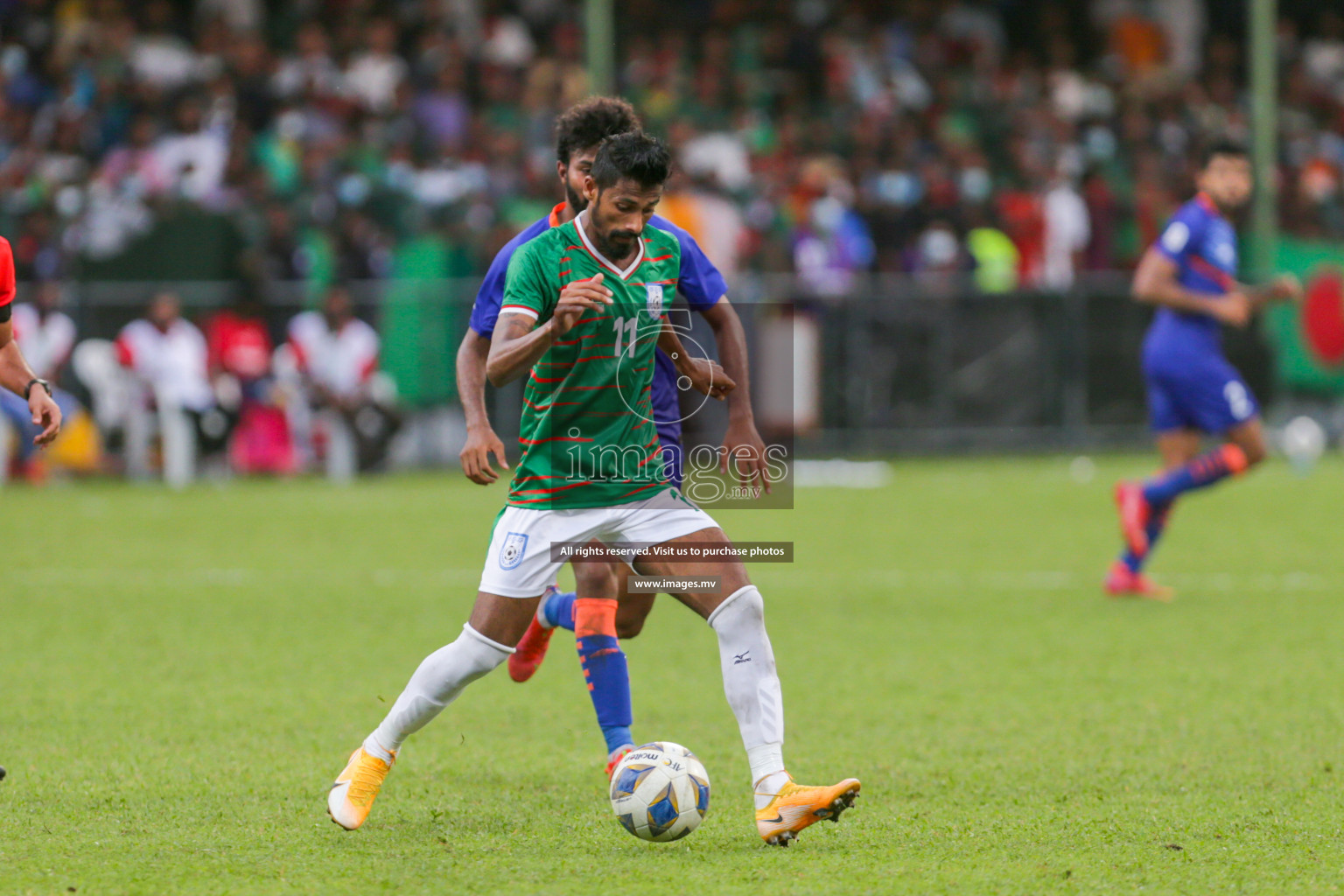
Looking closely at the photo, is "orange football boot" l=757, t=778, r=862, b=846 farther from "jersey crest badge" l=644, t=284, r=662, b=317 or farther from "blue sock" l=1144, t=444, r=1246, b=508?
"blue sock" l=1144, t=444, r=1246, b=508

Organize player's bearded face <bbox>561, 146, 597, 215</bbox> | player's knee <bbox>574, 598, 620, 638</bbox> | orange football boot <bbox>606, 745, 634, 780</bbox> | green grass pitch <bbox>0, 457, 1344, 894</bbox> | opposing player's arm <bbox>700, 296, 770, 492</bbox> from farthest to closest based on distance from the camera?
player's bearded face <bbox>561, 146, 597, 215</bbox>, player's knee <bbox>574, 598, 620, 638</bbox>, opposing player's arm <bbox>700, 296, 770, 492</bbox>, orange football boot <bbox>606, 745, 634, 780</bbox>, green grass pitch <bbox>0, 457, 1344, 894</bbox>

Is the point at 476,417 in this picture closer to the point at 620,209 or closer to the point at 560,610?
the point at 620,209

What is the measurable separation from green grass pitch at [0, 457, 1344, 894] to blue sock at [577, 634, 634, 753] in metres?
0.23

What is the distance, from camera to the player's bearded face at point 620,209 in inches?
192

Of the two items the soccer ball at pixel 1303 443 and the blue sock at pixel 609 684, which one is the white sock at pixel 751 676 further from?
the soccer ball at pixel 1303 443

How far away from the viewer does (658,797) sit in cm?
484

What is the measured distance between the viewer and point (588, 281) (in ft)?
15.5

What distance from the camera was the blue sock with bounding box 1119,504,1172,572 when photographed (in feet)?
32.0

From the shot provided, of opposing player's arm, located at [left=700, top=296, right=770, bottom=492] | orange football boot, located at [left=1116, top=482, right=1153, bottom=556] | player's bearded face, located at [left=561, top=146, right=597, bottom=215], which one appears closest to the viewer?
opposing player's arm, located at [left=700, top=296, right=770, bottom=492]

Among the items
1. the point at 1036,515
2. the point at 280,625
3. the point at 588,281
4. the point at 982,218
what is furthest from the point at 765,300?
the point at 588,281

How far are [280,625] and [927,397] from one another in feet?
32.7

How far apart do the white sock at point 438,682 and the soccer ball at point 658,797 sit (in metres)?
0.49

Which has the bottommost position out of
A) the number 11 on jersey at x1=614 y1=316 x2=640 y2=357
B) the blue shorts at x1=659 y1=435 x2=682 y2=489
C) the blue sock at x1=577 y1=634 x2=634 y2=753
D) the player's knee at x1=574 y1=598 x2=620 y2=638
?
the blue sock at x1=577 y1=634 x2=634 y2=753

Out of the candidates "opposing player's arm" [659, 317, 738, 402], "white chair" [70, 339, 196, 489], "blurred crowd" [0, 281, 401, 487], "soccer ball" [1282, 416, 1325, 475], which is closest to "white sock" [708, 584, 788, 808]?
"opposing player's arm" [659, 317, 738, 402]
